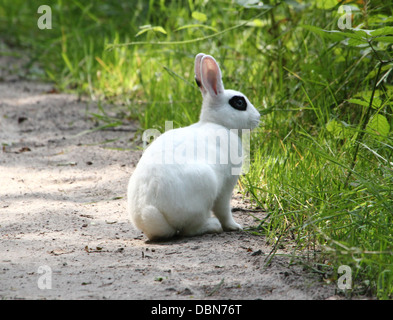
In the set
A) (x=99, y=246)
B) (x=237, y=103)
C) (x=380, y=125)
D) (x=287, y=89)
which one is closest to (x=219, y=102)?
(x=237, y=103)

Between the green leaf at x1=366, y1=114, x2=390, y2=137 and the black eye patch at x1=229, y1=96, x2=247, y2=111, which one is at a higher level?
the black eye patch at x1=229, y1=96, x2=247, y2=111

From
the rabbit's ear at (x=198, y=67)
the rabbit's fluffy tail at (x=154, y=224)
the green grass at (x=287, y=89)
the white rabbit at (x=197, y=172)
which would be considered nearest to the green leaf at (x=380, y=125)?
the green grass at (x=287, y=89)

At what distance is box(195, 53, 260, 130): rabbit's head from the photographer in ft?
11.9

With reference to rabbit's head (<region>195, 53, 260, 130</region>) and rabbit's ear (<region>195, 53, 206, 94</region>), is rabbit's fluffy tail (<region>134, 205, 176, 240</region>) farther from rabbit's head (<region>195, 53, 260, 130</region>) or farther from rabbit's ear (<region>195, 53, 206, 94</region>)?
rabbit's ear (<region>195, 53, 206, 94</region>)

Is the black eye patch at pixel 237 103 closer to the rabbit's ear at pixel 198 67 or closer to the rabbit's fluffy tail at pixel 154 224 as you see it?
the rabbit's ear at pixel 198 67

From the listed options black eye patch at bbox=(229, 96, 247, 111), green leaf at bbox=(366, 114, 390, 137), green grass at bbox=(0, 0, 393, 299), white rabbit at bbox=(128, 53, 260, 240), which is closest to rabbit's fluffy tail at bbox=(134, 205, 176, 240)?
white rabbit at bbox=(128, 53, 260, 240)

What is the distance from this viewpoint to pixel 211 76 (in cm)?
366

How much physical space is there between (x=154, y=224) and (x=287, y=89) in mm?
2304

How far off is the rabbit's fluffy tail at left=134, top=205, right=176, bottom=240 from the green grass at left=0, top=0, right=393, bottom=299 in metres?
0.54

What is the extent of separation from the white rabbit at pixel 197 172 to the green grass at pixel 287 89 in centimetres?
32

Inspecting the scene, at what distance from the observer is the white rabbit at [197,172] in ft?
10.5

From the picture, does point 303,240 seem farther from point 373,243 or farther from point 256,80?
point 256,80

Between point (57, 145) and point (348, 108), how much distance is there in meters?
2.58

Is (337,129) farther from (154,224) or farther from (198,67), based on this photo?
(154,224)
